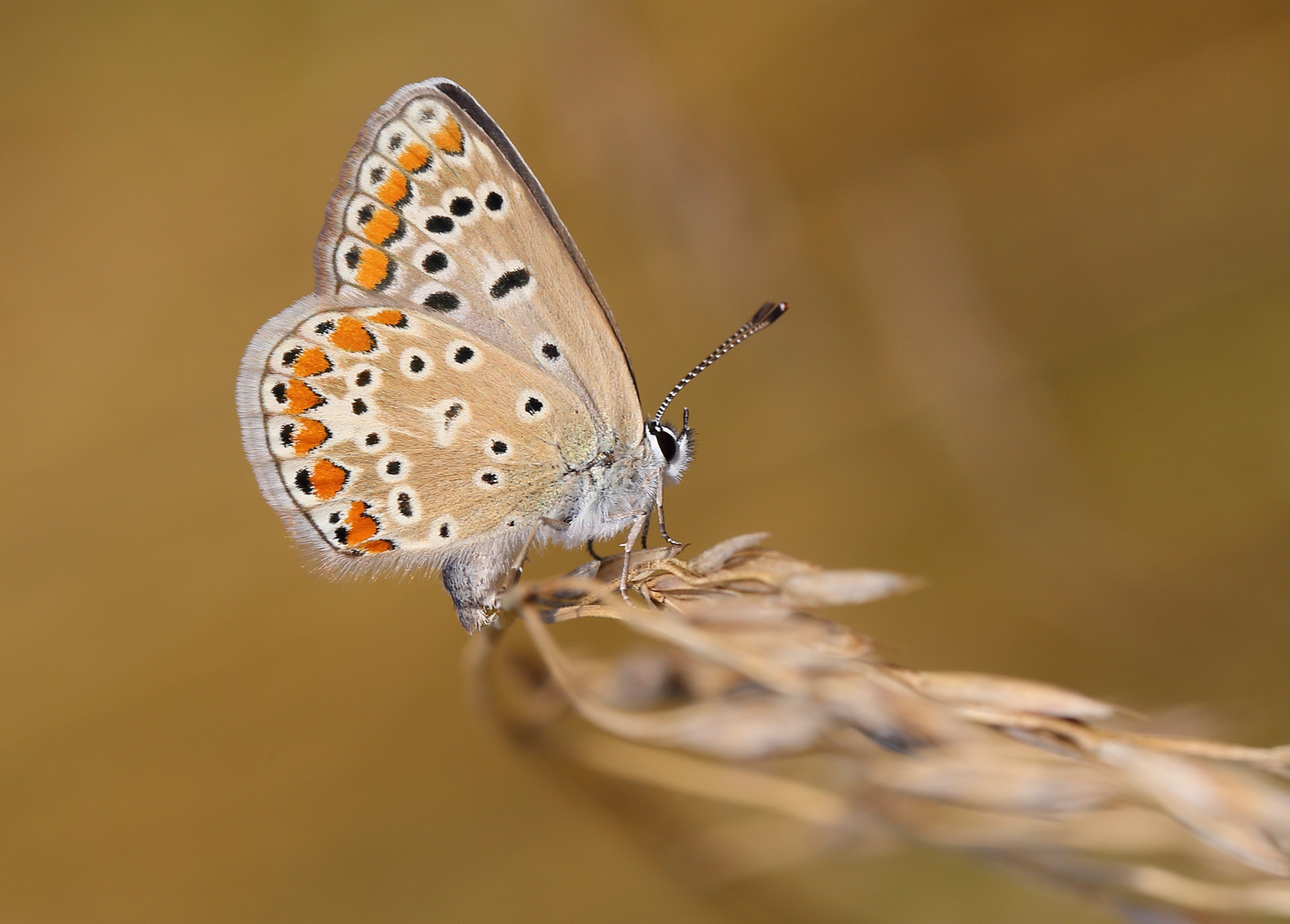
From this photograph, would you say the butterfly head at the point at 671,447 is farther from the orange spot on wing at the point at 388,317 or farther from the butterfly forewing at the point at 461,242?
the orange spot on wing at the point at 388,317

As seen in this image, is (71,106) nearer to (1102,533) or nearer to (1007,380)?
(1007,380)

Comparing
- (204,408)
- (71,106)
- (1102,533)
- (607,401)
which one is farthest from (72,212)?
(1102,533)

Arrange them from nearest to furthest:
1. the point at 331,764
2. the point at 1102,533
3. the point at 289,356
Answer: the point at 289,356 < the point at 1102,533 < the point at 331,764

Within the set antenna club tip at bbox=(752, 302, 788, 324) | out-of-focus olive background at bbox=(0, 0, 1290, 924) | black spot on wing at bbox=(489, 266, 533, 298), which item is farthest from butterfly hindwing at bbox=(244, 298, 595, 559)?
out-of-focus olive background at bbox=(0, 0, 1290, 924)

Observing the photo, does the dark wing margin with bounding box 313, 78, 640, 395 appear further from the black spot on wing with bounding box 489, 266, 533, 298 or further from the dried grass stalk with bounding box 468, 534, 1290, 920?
the dried grass stalk with bounding box 468, 534, 1290, 920

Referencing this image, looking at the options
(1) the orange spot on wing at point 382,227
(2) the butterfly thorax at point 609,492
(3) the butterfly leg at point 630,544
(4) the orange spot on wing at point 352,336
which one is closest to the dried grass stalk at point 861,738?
(3) the butterfly leg at point 630,544

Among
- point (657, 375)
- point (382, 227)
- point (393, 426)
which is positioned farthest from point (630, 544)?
point (657, 375)

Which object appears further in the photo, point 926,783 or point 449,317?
point 449,317
